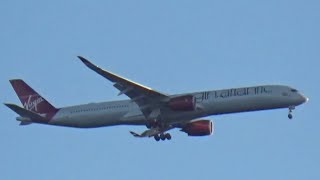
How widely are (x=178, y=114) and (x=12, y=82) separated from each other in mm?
18635

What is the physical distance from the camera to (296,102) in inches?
3066

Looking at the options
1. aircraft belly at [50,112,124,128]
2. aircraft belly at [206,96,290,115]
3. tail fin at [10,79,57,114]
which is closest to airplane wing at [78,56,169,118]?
aircraft belly at [50,112,124,128]

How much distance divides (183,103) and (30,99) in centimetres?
1726

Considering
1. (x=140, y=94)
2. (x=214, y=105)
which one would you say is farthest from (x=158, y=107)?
(x=214, y=105)

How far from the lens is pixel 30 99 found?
3499 inches

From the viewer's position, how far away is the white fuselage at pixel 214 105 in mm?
77438

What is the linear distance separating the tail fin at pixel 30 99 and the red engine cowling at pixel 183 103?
1267cm

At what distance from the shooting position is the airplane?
254 ft

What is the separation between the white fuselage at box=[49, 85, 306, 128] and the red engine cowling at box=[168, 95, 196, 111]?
0.48m

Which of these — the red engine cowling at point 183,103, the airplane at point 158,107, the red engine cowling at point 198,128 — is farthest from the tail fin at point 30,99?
the red engine cowling at point 183,103

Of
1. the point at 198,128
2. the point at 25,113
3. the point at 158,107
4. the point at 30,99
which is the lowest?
the point at 198,128

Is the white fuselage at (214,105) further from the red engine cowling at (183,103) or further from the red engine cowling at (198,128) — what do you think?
→ the red engine cowling at (198,128)

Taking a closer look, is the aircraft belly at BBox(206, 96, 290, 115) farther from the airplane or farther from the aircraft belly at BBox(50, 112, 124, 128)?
the aircraft belly at BBox(50, 112, 124, 128)

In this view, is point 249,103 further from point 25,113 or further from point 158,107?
point 25,113
